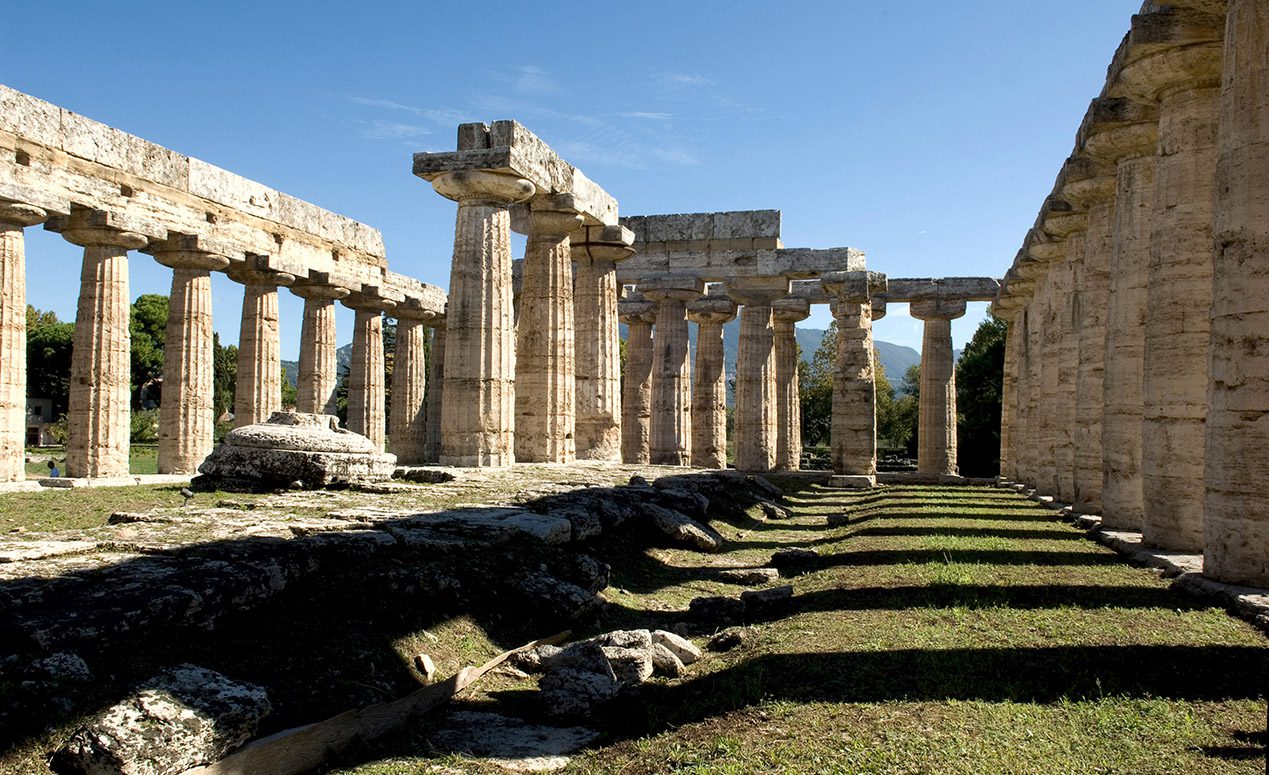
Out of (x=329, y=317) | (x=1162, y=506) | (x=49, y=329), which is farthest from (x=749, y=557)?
(x=49, y=329)

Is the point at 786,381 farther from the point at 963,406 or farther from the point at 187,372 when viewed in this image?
the point at 187,372

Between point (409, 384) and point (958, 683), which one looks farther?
point (409, 384)

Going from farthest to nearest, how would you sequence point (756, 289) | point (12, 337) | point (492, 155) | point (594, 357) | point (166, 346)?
point (756, 289) < point (594, 357) < point (166, 346) < point (12, 337) < point (492, 155)

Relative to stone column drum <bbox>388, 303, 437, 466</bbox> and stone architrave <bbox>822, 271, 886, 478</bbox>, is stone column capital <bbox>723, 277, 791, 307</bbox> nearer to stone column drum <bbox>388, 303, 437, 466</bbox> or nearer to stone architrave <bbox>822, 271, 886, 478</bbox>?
stone architrave <bbox>822, 271, 886, 478</bbox>

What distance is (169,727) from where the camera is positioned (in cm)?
567

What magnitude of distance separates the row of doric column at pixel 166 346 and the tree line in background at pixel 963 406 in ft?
76.0

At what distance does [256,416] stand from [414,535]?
18.3 meters

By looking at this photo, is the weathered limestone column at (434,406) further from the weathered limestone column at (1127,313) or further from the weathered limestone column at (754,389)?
the weathered limestone column at (1127,313)

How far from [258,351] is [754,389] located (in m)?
16.5

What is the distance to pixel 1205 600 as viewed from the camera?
10.0m

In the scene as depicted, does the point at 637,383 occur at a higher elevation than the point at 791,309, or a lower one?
lower

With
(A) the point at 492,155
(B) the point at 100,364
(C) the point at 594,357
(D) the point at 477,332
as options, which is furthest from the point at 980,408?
(B) the point at 100,364

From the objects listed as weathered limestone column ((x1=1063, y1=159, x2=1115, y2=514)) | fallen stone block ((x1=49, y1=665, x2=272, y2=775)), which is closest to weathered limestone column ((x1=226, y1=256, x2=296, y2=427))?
weathered limestone column ((x1=1063, y1=159, x2=1115, y2=514))

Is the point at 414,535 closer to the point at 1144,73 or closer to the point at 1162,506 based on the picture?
the point at 1162,506
